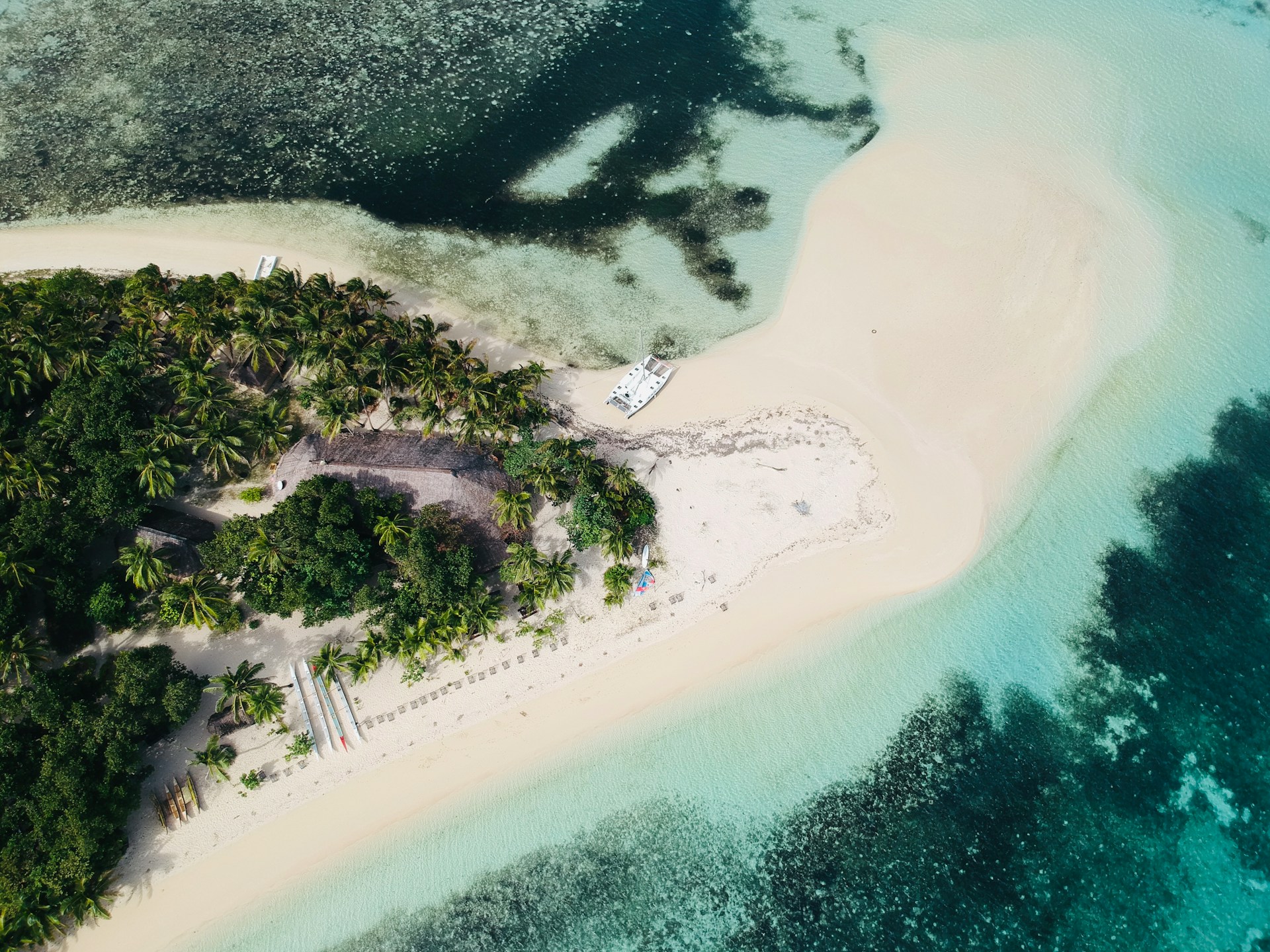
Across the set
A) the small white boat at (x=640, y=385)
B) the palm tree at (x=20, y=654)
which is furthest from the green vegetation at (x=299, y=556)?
the small white boat at (x=640, y=385)

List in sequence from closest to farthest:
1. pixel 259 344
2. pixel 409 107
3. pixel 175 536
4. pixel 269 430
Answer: pixel 175 536
pixel 269 430
pixel 259 344
pixel 409 107

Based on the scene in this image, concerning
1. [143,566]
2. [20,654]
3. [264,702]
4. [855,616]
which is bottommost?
[264,702]

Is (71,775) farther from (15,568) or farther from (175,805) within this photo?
(15,568)

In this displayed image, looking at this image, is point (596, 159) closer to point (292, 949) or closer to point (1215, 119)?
point (1215, 119)

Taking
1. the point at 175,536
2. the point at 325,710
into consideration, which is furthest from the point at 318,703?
the point at 175,536

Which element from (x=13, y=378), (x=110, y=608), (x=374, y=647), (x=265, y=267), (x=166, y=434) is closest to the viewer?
(x=110, y=608)
